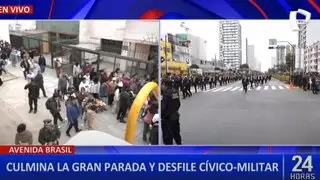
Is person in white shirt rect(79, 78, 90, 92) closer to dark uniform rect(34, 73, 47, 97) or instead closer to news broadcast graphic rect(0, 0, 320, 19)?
dark uniform rect(34, 73, 47, 97)

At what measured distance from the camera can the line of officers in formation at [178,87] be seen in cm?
498

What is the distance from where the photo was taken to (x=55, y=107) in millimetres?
5078

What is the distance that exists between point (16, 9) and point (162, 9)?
4.39ft

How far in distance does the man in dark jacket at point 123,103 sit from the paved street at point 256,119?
0.50 m

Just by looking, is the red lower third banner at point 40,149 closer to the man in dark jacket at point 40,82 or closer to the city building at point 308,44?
the man in dark jacket at point 40,82

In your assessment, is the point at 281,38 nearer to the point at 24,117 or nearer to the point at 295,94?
the point at 295,94

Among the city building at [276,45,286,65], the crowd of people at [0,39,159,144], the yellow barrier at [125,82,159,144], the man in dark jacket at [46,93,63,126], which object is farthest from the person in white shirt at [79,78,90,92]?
the city building at [276,45,286,65]

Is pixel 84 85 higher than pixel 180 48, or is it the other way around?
pixel 180 48

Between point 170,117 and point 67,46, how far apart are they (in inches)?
46.3

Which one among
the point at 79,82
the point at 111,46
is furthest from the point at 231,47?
the point at 79,82

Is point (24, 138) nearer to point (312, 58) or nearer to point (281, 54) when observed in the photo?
point (281, 54)

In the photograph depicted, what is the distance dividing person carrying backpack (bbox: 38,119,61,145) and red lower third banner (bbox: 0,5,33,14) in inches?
39.8

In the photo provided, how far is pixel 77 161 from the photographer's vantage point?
5047mm

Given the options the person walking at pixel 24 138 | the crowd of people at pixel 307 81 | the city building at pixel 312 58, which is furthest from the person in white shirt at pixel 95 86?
the city building at pixel 312 58
